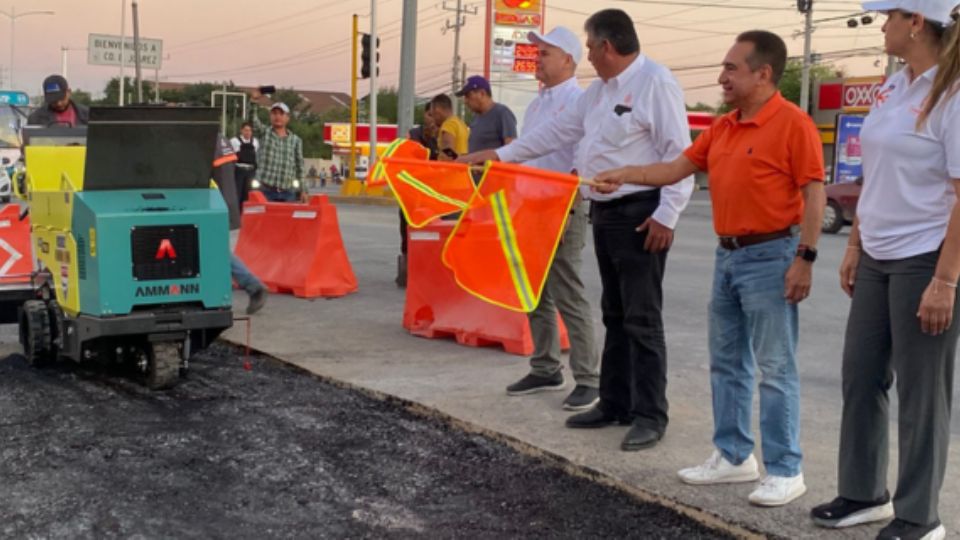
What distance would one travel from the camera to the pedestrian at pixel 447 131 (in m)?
10.6

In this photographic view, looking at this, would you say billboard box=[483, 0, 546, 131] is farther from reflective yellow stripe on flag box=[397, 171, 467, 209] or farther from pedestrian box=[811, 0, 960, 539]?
pedestrian box=[811, 0, 960, 539]

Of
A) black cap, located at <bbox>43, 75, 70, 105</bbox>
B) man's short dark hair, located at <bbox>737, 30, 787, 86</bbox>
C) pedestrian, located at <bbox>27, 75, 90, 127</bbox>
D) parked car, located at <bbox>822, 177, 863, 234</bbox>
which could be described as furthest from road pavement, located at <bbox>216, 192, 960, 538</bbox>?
parked car, located at <bbox>822, 177, 863, 234</bbox>

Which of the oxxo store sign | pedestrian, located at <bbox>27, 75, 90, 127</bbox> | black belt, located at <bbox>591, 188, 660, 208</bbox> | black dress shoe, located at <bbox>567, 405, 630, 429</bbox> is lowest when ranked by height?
black dress shoe, located at <bbox>567, 405, 630, 429</bbox>

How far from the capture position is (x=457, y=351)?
7.98 m

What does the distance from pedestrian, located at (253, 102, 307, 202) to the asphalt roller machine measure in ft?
17.7

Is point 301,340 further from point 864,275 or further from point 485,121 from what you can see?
point 864,275

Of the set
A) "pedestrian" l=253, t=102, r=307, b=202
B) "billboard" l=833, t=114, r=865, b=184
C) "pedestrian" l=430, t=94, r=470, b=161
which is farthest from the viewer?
"billboard" l=833, t=114, r=865, b=184

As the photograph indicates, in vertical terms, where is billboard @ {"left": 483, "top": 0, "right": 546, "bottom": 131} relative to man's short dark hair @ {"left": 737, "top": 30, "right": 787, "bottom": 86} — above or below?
above

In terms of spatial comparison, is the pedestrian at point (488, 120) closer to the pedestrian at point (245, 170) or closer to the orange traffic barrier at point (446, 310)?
the orange traffic barrier at point (446, 310)

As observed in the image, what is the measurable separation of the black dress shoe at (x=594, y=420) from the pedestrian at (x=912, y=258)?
174 cm

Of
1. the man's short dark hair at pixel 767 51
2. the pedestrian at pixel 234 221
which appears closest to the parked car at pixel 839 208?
the pedestrian at pixel 234 221

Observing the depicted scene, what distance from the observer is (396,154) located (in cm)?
777

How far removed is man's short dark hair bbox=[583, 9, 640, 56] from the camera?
5.40 meters

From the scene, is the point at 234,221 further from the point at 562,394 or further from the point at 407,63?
→ the point at 407,63
